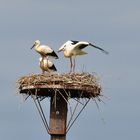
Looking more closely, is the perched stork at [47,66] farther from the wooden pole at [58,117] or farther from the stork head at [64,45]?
the wooden pole at [58,117]

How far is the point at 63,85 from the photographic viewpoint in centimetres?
1734

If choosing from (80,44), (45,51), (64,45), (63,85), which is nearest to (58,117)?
(63,85)

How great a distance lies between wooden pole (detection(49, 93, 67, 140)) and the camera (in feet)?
57.6

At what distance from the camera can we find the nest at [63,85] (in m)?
17.4

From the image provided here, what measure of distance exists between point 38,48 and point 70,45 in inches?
104

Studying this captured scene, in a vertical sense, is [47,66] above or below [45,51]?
below

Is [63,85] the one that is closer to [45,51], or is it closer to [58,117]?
[58,117]

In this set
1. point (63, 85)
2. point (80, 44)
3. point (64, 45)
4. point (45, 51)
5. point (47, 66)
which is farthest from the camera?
point (45, 51)

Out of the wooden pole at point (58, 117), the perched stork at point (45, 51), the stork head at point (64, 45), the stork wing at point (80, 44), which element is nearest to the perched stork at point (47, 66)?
the perched stork at point (45, 51)

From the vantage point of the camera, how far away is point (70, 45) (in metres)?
19.8

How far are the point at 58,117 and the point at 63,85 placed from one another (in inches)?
38.0

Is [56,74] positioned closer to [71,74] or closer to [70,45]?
[71,74]

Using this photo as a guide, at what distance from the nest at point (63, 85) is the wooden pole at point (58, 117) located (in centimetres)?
23

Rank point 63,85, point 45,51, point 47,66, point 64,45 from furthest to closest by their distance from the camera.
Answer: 1. point 45,51
2. point 47,66
3. point 64,45
4. point 63,85
